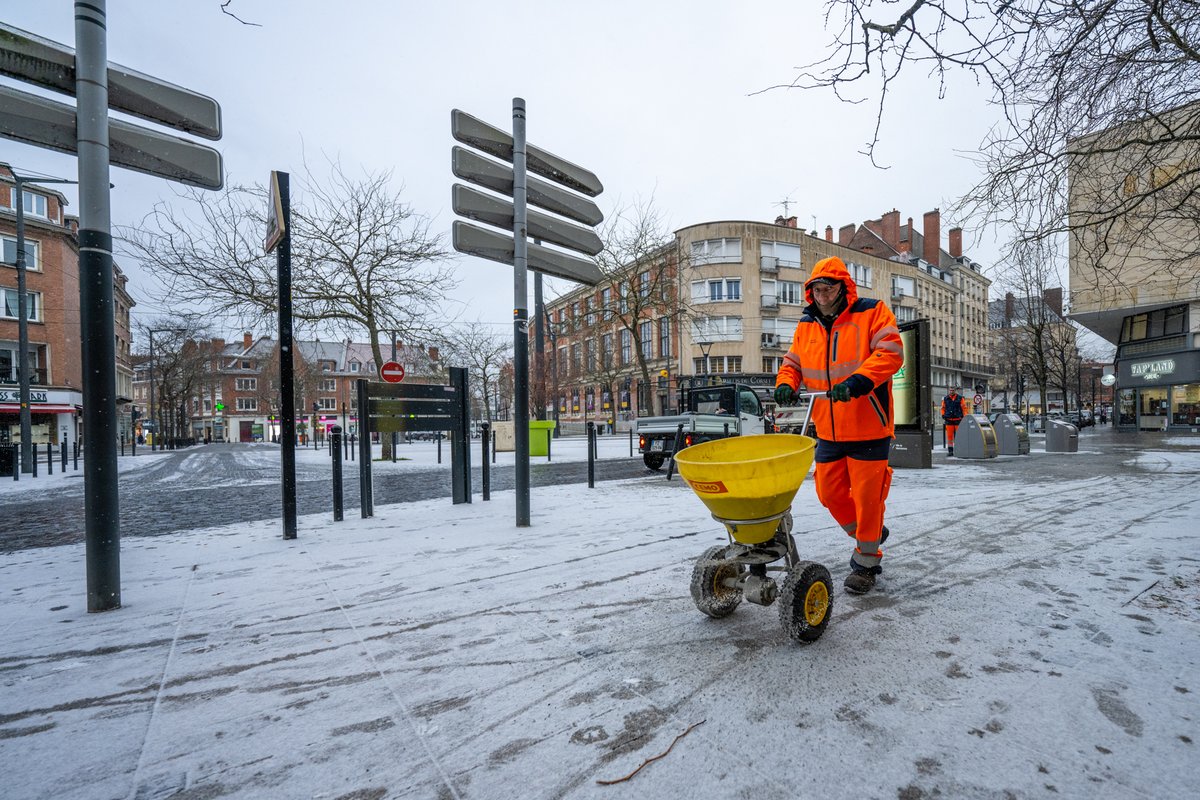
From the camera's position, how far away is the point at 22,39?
121 inches

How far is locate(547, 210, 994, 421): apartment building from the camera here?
4262 cm

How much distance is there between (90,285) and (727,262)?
4311cm

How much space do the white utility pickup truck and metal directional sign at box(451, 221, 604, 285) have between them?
565 cm

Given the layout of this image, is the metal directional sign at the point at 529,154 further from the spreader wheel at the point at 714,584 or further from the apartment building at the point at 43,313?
the apartment building at the point at 43,313

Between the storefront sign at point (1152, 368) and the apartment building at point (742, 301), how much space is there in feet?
31.2

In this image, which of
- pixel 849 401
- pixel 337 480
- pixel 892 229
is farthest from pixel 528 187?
pixel 892 229

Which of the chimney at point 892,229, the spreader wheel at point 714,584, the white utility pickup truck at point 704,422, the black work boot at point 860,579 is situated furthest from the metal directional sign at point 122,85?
the chimney at point 892,229

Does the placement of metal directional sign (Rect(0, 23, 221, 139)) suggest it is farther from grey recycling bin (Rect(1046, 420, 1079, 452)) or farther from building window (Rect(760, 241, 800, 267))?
building window (Rect(760, 241, 800, 267))

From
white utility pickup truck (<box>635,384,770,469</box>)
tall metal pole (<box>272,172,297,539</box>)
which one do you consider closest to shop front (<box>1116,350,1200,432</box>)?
white utility pickup truck (<box>635,384,770,469</box>)

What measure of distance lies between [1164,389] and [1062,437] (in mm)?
21998

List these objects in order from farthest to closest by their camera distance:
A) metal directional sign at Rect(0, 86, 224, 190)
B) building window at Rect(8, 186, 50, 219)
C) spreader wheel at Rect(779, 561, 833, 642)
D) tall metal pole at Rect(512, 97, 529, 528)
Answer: building window at Rect(8, 186, 50, 219) → tall metal pole at Rect(512, 97, 529, 528) → metal directional sign at Rect(0, 86, 224, 190) → spreader wheel at Rect(779, 561, 833, 642)

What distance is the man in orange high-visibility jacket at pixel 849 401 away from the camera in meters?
3.16

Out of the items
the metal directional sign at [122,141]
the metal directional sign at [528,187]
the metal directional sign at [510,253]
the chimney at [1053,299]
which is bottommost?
the metal directional sign at [510,253]

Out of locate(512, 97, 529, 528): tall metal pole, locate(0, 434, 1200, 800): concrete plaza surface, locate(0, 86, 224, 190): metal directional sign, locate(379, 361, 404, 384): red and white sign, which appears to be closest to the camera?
locate(0, 434, 1200, 800): concrete plaza surface
